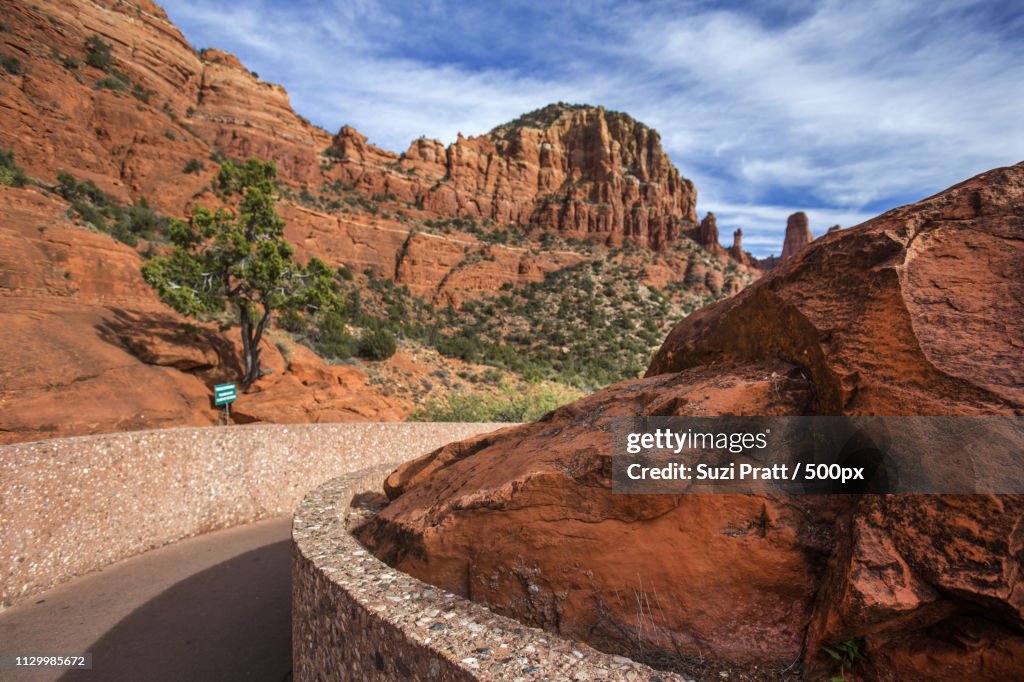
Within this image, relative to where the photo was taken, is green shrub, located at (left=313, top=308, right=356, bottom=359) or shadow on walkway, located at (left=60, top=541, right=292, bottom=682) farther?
green shrub, located at (left=313, top=308, right=356, bottom=359)

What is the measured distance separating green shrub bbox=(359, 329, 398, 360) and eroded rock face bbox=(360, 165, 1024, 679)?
19.5 meters

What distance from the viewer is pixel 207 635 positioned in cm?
488

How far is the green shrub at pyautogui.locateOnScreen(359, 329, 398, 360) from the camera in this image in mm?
22125

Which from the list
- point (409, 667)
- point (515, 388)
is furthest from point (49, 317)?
point (515, 388)

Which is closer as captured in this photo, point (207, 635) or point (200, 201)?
point (207, 635)

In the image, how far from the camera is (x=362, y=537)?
4215 mm

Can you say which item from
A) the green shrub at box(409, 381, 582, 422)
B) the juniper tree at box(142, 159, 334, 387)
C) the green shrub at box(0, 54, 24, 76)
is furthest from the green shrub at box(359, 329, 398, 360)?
the green shrub at box(0, 54, 24, 76)

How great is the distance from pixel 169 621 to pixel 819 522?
638 cm

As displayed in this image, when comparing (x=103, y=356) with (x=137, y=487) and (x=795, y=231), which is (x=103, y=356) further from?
(x=795, y=231)

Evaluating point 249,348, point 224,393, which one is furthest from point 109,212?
point 224,393

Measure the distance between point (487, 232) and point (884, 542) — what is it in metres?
51.3

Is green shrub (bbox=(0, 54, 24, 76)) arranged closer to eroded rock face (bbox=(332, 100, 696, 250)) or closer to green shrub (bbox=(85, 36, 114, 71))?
green shrub (bbox=(85, 36, 114, 71))

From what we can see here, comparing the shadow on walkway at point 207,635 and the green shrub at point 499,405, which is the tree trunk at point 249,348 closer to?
the green shrub at point 499,405

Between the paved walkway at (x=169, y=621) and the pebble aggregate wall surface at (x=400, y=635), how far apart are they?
1.53m
